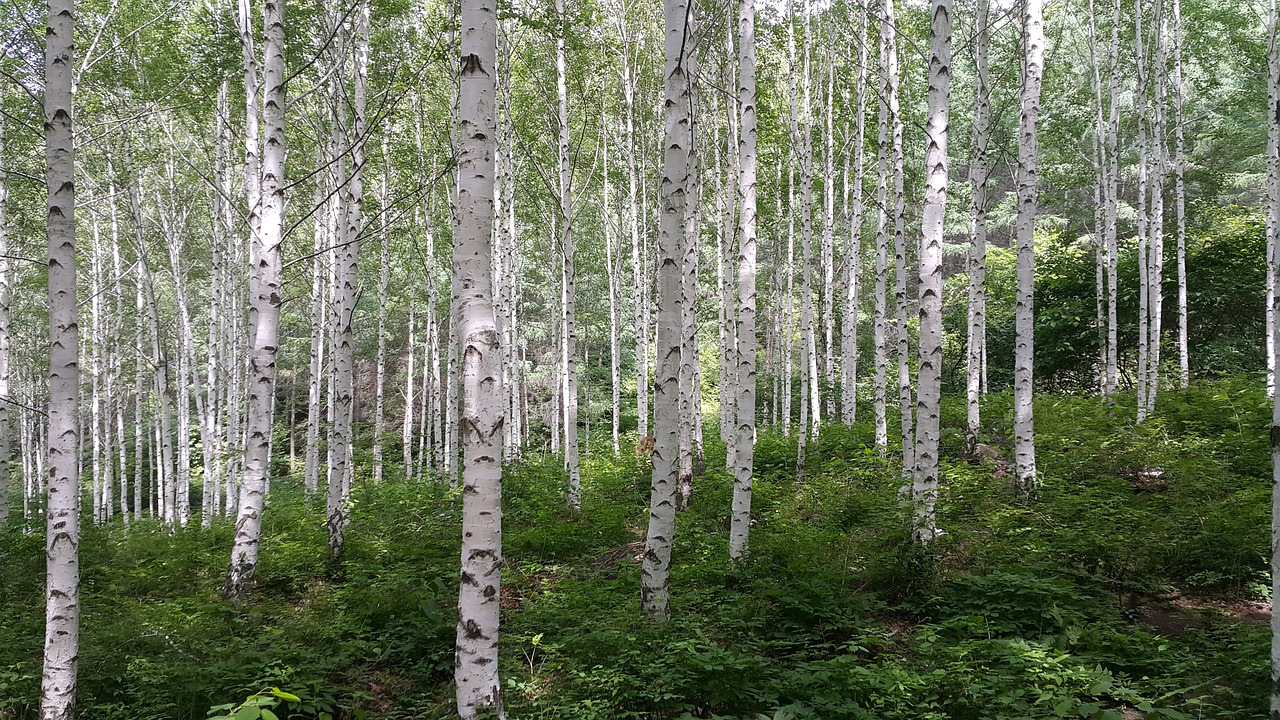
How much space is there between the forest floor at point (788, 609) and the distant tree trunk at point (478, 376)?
73 cm

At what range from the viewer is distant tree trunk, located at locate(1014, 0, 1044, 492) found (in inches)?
290

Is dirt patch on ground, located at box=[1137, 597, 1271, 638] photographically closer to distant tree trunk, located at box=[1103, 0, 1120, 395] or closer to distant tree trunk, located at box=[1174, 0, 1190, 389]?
distant tree trunk, located at box=[1103, 0, 1120, 395]

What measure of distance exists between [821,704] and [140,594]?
7.17 meters

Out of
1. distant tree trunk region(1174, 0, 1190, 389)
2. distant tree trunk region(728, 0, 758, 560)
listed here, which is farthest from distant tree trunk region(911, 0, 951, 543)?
distant tree trunk region(1174, 0, 1190, 389)

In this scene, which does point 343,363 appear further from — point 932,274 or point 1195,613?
point 1195,613

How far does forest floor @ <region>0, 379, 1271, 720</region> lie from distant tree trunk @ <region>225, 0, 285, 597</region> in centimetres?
59

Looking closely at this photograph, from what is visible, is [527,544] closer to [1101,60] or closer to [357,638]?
[357,638]

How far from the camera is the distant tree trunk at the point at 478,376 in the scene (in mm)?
3234

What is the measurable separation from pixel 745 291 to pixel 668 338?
1.62 m

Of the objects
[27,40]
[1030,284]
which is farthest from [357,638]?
[27,40]

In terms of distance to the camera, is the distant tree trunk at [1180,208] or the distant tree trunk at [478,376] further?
the distant tree trunk at [1180,208]

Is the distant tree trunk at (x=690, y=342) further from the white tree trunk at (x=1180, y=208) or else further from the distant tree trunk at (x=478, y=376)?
the white tree trunk at (x=1180, y=208)

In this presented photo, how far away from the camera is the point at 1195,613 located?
4.77 metres

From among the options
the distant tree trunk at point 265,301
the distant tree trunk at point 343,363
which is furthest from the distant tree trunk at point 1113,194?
the distant tree trunk at point 265,301
